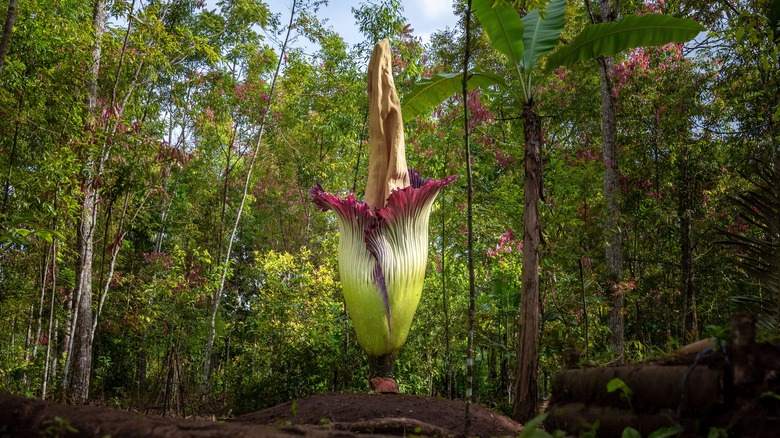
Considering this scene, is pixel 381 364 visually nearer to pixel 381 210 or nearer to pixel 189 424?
pixel 381 210

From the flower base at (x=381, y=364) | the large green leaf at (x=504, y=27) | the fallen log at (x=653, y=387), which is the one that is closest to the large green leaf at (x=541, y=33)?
the large green leaf at (x=504, y=27)

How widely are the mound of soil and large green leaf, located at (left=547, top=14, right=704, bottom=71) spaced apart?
8.51ft

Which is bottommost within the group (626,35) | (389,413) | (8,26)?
(389,413)

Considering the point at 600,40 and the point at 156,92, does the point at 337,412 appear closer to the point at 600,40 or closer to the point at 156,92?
the point at 600,40

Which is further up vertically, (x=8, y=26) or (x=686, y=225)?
(x=8, y=26)

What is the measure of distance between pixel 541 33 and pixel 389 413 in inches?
125

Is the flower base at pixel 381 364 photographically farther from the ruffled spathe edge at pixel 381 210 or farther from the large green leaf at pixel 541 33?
the large green leaf at pixel 541 33

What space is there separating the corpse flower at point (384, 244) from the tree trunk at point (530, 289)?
2.57ft

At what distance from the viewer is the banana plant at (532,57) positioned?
11.4ft

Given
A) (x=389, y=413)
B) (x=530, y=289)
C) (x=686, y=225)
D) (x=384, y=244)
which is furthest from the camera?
(x=686, y=225)

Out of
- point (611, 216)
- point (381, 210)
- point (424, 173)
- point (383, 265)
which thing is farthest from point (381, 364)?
point (424, 173)

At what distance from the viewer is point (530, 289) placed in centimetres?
352

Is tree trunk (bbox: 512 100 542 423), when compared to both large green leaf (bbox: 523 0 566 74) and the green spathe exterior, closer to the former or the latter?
large green leaf (bbox: 523 0 566 74)

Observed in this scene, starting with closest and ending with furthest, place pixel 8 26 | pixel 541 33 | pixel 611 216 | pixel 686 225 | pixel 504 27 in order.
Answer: pixel 8 26 → pixel 504 27 → pixel 541 33 → pixel 611 216 → pixel 686 225
